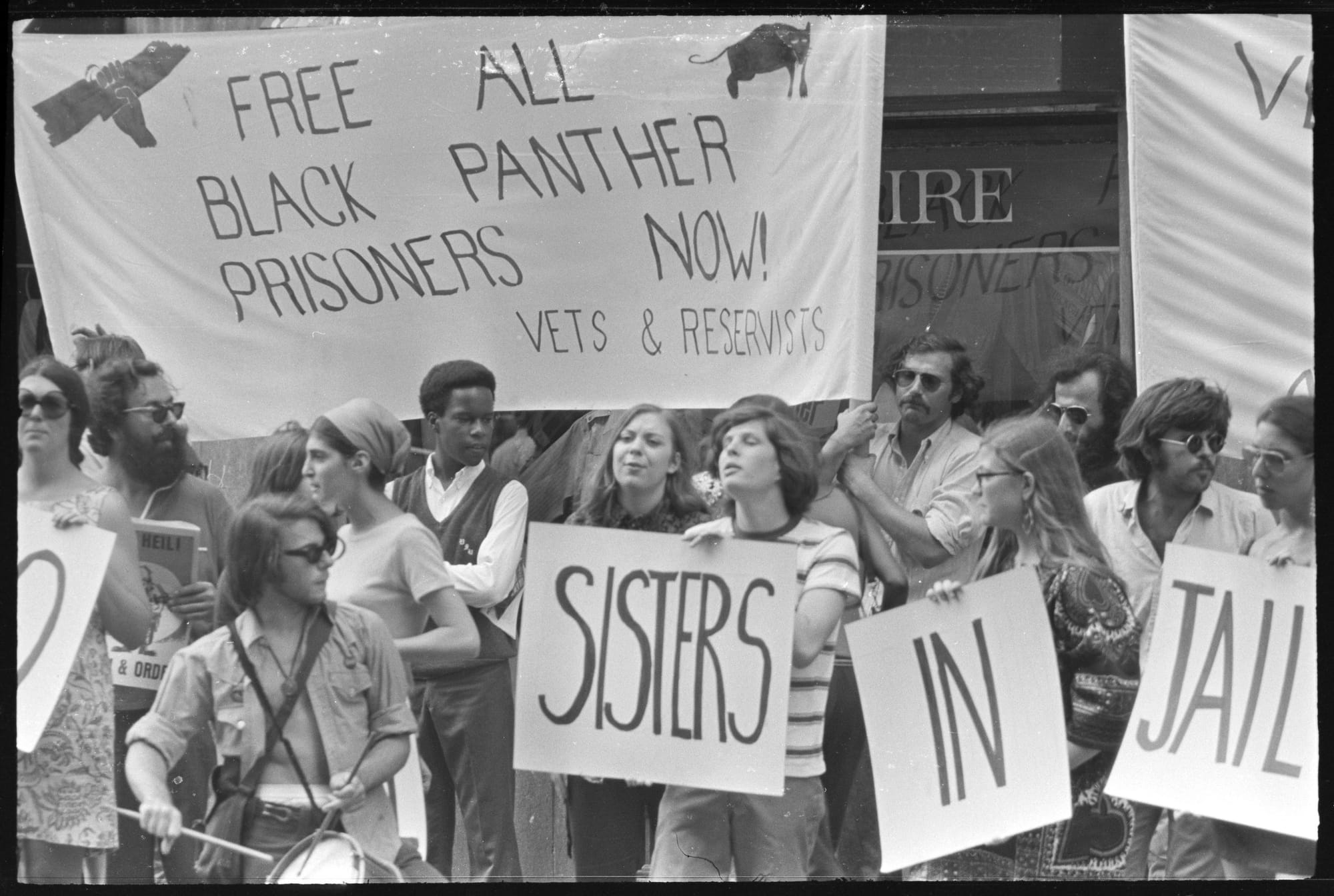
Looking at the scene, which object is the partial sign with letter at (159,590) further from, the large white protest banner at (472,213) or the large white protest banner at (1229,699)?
the large white protest banner at (1229,699)

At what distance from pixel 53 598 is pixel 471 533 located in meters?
1.15

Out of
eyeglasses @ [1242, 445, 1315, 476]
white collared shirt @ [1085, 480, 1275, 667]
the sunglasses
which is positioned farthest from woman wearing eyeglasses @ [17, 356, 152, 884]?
eyeglasses @ [1242, 445, 1315, 476]

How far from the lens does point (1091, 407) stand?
3.81 meters

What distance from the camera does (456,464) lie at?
150 inches

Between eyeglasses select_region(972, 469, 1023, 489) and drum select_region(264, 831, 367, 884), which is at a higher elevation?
eyeglasses select_region(972, 469, 1023, 489)

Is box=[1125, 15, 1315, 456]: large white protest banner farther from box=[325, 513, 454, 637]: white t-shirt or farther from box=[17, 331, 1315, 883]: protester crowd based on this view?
box=[325, 513, 454, 637]: white t-shirt

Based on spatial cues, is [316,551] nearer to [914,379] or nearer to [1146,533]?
[914,379]

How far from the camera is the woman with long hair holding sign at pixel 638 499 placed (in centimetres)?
377

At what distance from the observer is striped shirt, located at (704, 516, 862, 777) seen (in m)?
3.76

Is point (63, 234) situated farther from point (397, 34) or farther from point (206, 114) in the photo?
point (397, 34)

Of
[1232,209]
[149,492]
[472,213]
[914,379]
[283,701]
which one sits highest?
[472,213]

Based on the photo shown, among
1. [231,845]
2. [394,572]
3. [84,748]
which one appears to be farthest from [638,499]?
[84,748]

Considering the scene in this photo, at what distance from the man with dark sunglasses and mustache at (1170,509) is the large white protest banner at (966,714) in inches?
10.3

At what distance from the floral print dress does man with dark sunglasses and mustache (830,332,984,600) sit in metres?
2.08
